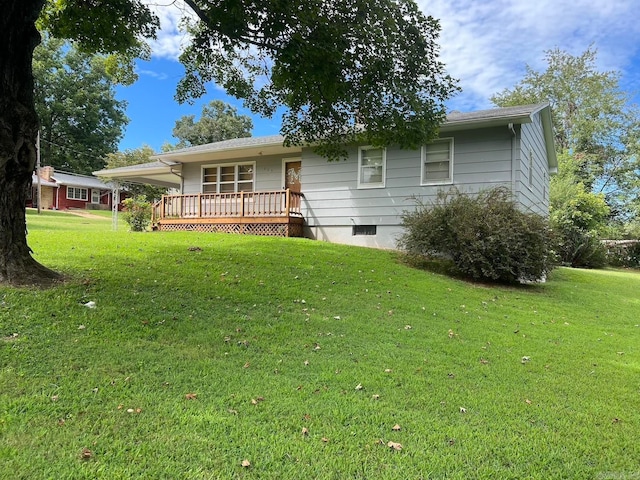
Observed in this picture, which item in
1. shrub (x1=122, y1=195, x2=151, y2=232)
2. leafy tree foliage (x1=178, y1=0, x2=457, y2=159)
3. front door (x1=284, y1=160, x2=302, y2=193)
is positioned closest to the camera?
leafy tree foliage (x1=178, y1=0, x2=457, y2=159)

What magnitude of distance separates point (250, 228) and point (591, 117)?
95.1ft

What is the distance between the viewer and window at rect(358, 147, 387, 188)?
12.6 metres

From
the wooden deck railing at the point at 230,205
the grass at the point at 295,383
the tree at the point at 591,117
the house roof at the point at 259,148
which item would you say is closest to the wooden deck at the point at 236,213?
the wooden deck railing at the point at 230,205

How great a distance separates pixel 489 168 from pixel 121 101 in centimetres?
4958

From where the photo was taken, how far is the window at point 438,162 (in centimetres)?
1163

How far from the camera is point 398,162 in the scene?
12281mm

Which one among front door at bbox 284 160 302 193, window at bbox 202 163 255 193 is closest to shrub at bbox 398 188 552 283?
front door at bbox 284 160 302 193

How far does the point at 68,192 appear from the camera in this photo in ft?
125

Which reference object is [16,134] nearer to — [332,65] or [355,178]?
[332,65]

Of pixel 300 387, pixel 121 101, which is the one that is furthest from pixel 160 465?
pixel 121 101

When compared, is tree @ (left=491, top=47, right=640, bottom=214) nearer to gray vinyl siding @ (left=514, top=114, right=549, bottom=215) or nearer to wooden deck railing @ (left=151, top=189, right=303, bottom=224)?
gray vinyl siding @ (left=514, top=114, right=549, bottom=215)

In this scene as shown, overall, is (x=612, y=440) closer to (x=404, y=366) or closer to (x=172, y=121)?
(x=404, y=366)

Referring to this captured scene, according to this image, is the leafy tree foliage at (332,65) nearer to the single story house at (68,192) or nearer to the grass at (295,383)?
the grass at (295,383)

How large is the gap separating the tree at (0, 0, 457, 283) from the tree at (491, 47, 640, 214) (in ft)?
84.3
